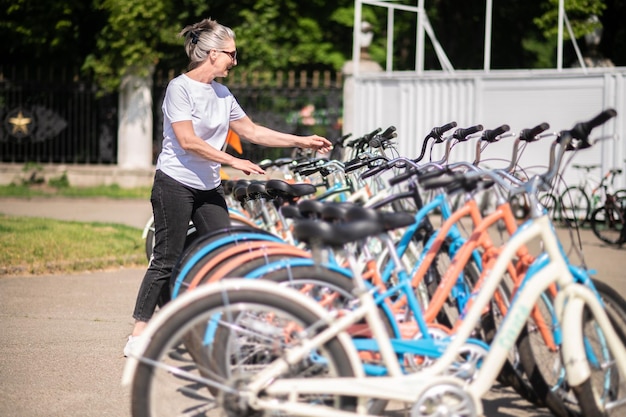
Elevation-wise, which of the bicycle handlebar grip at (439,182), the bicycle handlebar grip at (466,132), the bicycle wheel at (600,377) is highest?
the bicycle handlebar grip at (466,132)

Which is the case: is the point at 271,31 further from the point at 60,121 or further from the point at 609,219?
the point at 609,219

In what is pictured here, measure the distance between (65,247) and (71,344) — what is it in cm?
399

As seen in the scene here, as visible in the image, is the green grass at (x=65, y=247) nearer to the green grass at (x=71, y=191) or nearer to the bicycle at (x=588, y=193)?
the bicycle at (x=588, y=193)

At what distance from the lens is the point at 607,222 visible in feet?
43.1

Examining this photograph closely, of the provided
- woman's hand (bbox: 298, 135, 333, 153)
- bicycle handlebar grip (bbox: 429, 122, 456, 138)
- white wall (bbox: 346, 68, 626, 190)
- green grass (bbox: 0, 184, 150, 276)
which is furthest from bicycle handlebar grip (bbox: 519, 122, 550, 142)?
white wall (bbox: 346, 68, 626, 190)

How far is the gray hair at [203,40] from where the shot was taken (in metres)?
5.31

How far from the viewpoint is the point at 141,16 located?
21078mm

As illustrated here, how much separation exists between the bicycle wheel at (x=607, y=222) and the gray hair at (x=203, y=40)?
8.57 meters

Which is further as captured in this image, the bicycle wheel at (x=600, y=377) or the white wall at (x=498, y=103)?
the white wall at (x=498, y=103)

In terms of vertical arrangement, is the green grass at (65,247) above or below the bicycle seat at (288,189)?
below

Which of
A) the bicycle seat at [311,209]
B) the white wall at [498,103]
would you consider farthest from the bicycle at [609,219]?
the bicycle seat at [311,209]

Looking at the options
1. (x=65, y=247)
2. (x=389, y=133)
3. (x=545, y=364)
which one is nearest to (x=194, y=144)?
(x=389, y=133)

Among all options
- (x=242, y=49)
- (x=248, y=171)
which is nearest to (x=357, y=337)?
(x=248, y=171)

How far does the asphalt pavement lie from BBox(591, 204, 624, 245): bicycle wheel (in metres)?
2.28
